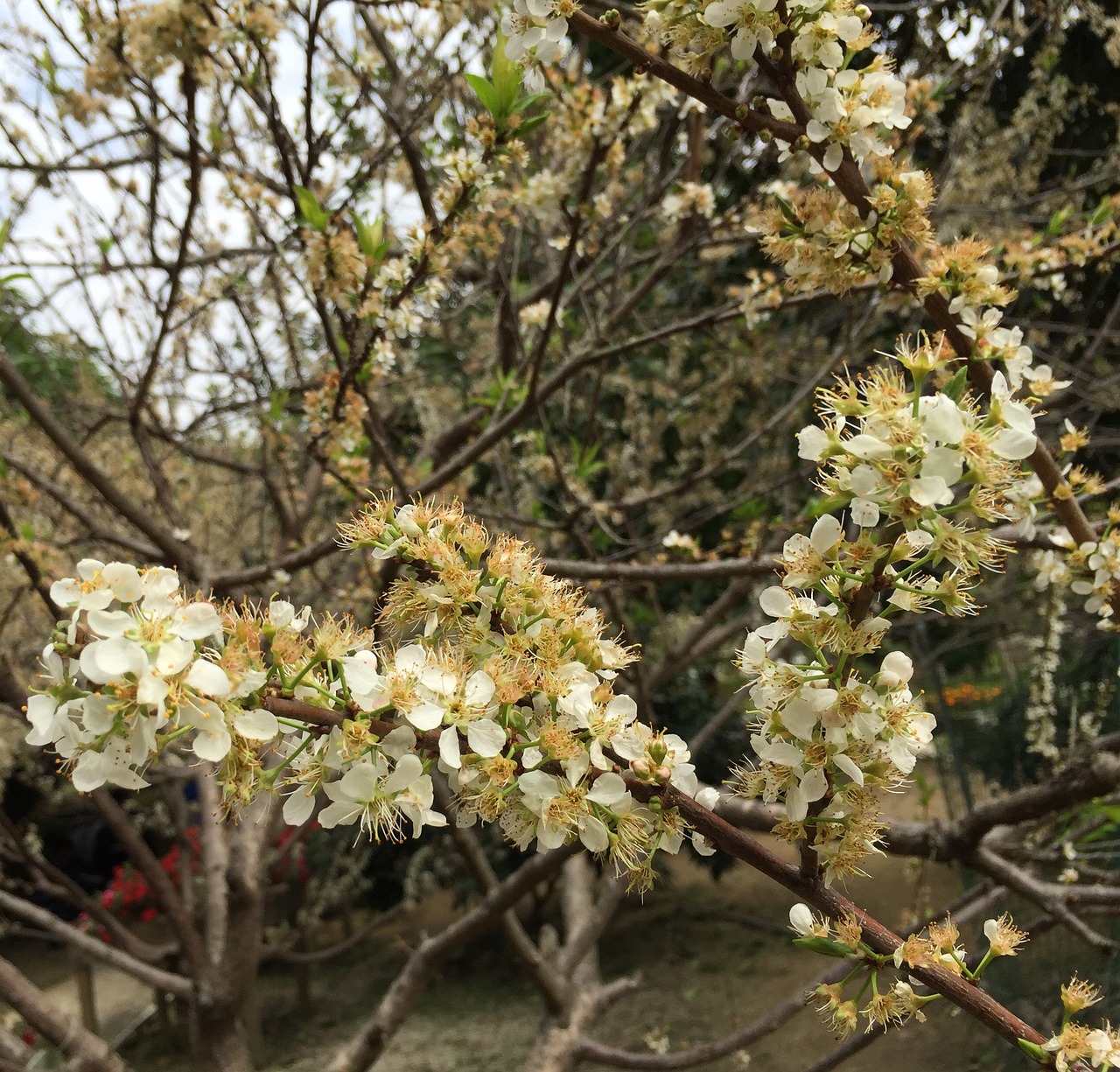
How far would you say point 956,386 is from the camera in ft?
2.35

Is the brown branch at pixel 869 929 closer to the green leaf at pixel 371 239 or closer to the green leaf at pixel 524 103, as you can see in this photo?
the green leaf at pixel 524 103

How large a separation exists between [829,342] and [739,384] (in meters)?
0.56

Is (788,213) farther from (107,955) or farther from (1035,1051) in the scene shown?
(107,955)

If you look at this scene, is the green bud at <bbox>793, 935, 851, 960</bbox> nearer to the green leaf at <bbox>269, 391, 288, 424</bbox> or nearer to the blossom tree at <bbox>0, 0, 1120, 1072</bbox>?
the blossom tree at <bbox>0, 0, 1120, 1072</bbox>

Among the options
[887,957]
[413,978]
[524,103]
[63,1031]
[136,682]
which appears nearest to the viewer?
[136,682]

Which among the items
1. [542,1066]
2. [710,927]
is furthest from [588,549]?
[710,927]

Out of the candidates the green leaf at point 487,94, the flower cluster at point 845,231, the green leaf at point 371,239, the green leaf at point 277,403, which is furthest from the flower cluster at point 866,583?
the green leaf at point 277,403

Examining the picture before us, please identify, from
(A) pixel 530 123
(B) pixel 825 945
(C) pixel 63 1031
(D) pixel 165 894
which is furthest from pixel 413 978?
(A) pixel 530 123

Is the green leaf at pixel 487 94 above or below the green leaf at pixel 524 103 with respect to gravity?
above

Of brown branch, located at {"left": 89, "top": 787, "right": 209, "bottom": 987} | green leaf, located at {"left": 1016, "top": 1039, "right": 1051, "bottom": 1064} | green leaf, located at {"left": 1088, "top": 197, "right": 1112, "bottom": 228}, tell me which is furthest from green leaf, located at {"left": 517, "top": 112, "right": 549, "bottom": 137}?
brown branch, located at {"left": 89, "top": 787, "right": 209, "bottom": 987}

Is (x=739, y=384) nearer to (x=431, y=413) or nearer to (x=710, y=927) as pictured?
(x=431, y=413)

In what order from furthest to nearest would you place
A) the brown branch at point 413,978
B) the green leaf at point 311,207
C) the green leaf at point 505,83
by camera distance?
the brown branch at point 413,978 < the green leaf at point 311,207 < the green leaf at point 505,83

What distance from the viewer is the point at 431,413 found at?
4395 mm

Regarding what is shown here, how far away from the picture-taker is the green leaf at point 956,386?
0.71 meters
